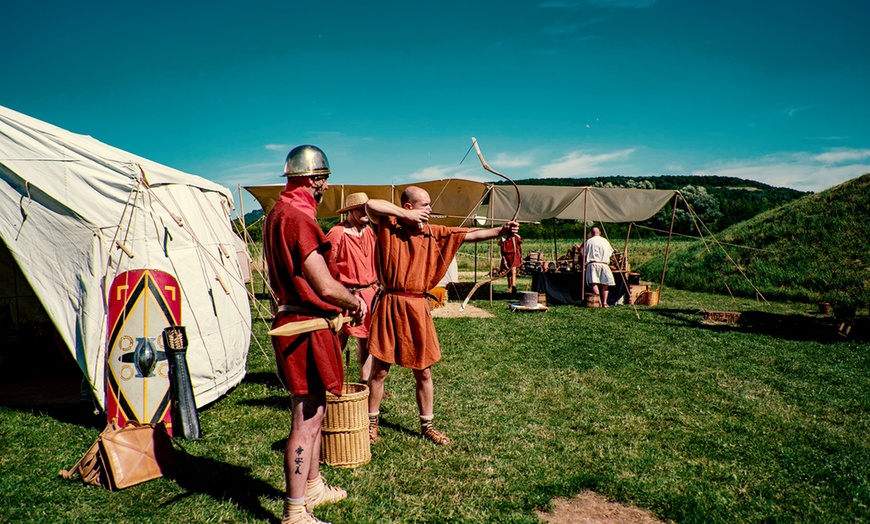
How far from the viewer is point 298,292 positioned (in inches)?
89.1

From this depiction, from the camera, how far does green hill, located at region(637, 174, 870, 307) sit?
1229 cm

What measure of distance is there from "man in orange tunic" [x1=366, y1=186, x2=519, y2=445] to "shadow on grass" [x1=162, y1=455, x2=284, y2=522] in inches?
33.2

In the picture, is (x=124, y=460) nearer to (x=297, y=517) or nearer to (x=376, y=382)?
(x=297, y=517)

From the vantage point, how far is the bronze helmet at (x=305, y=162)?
2348 mm

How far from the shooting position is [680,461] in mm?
3334

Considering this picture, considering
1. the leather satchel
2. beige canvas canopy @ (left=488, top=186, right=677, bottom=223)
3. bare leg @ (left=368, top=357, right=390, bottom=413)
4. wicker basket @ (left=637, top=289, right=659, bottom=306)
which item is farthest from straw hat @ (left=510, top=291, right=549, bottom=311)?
the leather satchel

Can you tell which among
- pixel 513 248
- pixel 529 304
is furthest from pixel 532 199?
pixel 513 248

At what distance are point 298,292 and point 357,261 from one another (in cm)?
198

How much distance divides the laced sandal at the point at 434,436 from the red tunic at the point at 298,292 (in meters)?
1.38

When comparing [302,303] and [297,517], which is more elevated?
[302,303]

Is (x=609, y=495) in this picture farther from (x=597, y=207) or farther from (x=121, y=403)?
(x=597, y=207)

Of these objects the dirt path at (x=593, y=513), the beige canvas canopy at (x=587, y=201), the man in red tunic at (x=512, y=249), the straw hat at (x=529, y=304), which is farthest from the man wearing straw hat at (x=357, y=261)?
the straw hat at (x=529, y=304)

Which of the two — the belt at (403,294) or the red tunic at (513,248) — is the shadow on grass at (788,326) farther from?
the belt at (403,294)

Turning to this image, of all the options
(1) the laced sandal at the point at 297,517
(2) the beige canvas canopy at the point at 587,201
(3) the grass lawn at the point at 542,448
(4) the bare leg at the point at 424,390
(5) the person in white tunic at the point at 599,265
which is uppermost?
(2) the beige canvas canopy at the point at 587,201
